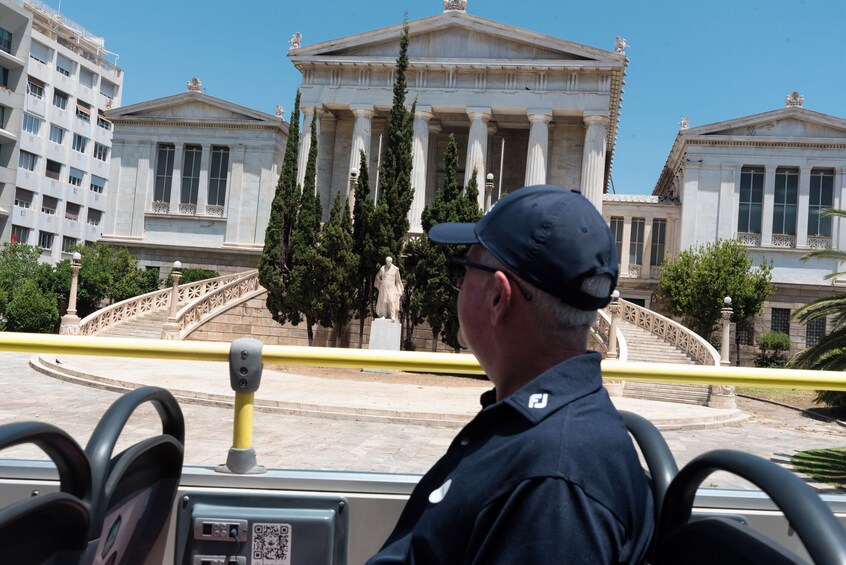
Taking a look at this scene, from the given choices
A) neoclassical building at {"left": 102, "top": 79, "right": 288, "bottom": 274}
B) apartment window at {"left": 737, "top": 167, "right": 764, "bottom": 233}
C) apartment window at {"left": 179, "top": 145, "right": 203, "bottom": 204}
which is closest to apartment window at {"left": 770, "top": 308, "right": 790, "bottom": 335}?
apartment window at {"left": 737, "top": 167, "right": 764, "bottom": 233}

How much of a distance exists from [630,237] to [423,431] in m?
40.9

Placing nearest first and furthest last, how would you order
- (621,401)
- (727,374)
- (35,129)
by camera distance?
(727,374) → (621,401) → (35,129)

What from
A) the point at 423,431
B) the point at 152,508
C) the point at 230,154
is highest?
the point at 230,154

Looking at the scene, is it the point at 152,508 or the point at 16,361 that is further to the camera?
the point at 16,361

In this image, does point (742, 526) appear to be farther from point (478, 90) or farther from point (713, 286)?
point (478, 90)

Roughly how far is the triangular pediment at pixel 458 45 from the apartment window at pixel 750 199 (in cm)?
1036

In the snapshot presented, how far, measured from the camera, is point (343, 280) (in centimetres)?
2519

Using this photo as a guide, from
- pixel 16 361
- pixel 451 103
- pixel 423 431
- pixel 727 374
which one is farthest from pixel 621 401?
pixel 451 103

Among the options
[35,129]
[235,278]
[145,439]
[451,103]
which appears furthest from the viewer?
[35,129]

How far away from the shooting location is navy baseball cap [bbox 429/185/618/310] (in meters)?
1.36

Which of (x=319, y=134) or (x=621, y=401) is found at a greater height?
(x=319, y=134)

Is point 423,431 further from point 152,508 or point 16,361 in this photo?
point 16,361

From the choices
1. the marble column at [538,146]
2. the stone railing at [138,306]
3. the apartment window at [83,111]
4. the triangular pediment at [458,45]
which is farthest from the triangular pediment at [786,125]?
the apartment window at [83,111]

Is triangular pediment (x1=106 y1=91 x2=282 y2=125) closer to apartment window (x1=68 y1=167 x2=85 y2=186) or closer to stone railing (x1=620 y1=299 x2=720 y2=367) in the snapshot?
apartment window (x1=68 y1=167 x2=85 y2=186)
